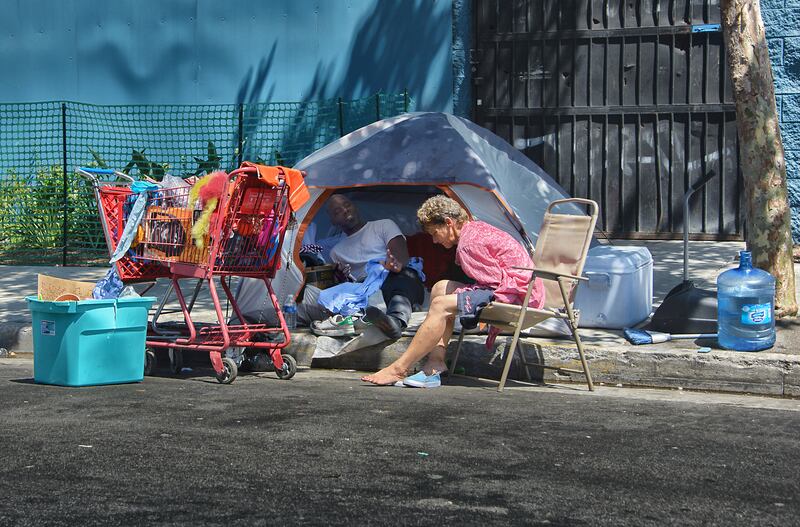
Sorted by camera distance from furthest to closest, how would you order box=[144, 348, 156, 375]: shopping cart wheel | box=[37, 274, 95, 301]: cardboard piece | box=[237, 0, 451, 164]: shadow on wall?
box=[237, 0, 451, 164]: shadow on wall → box=[144, 348, 156, 375]: shopping cart wheel → box=[37, 274, 95, 301]: cardboard piece

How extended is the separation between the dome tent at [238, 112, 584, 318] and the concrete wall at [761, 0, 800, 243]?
13.8 ft

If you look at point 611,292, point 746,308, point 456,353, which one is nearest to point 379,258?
point 456,353

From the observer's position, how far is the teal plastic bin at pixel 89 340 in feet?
23.7

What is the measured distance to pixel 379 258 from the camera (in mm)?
9289

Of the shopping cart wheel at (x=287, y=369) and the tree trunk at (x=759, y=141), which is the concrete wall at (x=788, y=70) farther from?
the shopping cart wheel at (x=287, y=369)

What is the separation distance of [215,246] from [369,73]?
23.1ft

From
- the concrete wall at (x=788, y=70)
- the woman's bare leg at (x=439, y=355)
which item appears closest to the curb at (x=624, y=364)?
the woman's bare leg at (x=439, y=355)

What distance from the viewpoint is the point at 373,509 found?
4461 mm

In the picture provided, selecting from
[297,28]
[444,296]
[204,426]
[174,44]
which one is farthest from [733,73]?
[174,44]

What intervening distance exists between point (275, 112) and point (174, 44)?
1699 mm

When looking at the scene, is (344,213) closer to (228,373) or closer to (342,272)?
(342,272)

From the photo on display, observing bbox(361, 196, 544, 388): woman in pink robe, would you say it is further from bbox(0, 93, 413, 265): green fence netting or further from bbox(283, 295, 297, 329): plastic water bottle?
bbox(0, 93, 413, 265): green fence netting

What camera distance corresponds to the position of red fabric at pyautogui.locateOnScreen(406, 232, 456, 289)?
9.78 metres

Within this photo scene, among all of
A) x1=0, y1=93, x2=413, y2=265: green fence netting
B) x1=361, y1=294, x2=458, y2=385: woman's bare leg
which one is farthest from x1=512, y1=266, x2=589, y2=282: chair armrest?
x1=0, y1=93, x2=413, y2=265: green fence netting
